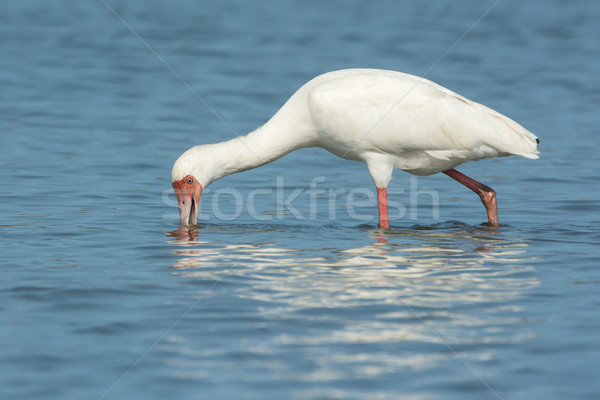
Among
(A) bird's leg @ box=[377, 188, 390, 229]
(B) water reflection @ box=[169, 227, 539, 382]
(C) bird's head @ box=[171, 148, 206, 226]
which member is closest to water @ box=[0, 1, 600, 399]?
(B) water reflection @ box=[169, 227, 539, 382]

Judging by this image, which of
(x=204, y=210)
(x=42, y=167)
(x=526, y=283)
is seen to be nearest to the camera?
(x=526, y=283)

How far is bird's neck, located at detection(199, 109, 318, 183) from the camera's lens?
31.4ft

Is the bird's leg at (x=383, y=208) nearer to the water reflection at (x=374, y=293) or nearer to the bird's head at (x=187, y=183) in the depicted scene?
the water reflection at (x=374, y=293)

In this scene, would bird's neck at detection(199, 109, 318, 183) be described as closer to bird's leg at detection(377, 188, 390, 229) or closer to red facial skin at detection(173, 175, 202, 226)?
red facial skin at detection(173, 175, 202, 226)

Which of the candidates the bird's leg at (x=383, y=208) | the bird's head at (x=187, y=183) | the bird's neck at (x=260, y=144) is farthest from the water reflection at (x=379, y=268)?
the bird's neck at (x=260, y=144)

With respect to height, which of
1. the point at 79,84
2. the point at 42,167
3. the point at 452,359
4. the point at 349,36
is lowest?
the point at 452,359

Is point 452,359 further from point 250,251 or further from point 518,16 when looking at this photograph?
point 518,16

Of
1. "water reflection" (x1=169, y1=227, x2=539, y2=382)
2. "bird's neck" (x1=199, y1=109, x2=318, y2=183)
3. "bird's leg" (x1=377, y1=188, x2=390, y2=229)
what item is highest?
"bird's neck" (x1=199, y1=109, x2=318, y2=183)

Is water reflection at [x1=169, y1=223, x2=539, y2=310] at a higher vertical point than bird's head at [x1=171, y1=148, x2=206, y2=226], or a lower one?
lower

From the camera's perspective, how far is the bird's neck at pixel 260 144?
31.4ft

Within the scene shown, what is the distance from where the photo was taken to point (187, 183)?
9.70m

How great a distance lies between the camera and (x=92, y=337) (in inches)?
247

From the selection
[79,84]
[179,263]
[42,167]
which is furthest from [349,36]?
[179,263]

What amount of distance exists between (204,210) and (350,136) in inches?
88.1
